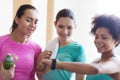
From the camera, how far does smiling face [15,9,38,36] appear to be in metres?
1.72

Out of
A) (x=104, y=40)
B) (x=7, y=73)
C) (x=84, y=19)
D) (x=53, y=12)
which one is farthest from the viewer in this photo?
(x=84, y=19)

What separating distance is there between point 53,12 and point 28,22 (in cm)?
88

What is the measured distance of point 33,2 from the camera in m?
2.47

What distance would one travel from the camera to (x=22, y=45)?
69.4 inches

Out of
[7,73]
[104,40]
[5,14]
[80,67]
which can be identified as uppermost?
[5,14]

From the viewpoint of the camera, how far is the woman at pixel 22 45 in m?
1.71

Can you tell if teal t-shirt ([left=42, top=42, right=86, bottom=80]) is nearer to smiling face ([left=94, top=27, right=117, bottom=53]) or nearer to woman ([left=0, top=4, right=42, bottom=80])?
woman ([left=0, top=4, right=42, bottom=80])

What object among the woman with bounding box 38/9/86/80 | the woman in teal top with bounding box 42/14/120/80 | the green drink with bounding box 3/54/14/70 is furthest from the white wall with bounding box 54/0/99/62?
the green drink with bounding box 3/54/14/70

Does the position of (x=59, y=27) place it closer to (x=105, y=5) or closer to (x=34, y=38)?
(x=34, y=38)

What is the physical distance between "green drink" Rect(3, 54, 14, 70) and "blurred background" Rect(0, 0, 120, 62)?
0.90 m

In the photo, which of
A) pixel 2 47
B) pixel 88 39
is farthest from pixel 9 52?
pixel 88 39

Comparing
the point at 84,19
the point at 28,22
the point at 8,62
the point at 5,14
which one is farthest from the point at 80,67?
the point at 84,19

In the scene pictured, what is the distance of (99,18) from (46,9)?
112cm

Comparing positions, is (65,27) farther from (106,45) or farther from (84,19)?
(84,19)
